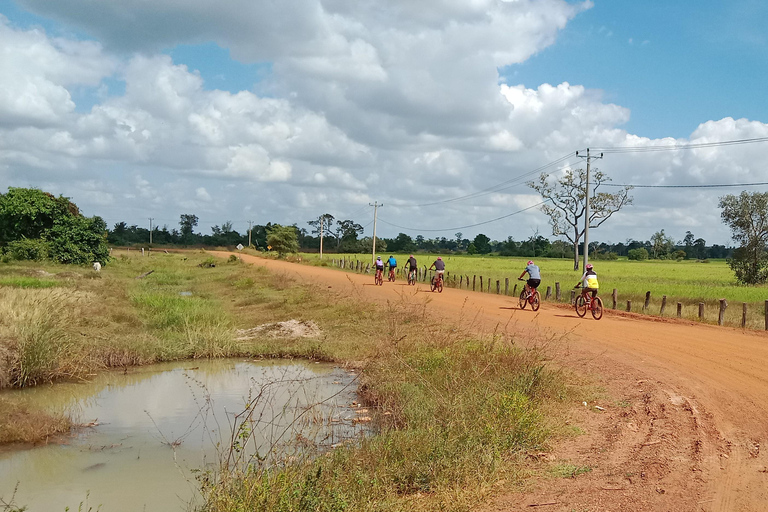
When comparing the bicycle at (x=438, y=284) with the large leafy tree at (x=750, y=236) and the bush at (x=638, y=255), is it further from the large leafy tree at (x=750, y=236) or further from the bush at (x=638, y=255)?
the bush at (x=638, y=255)

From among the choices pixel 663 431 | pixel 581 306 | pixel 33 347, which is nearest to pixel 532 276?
pixel 581 306

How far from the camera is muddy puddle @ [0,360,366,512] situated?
24.8ft

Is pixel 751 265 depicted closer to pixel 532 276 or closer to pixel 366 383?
pixel 532 276

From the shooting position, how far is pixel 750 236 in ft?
156

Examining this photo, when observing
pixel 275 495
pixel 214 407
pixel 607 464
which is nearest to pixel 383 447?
pixel 275 495

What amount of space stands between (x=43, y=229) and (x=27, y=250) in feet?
8.15

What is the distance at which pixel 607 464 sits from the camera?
704 centimetres

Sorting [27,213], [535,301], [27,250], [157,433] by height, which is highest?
[27,213]

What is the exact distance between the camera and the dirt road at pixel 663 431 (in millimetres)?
6074

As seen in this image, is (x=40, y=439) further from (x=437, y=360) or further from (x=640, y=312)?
(x=640, y=312)

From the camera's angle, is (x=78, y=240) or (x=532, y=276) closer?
(x=532, y=276)

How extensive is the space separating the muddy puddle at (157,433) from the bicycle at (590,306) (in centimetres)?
986

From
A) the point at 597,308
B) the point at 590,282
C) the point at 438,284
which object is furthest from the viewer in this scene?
the point at 438,284

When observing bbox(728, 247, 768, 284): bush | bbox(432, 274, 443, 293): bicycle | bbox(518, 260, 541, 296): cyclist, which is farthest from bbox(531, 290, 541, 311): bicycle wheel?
bbox(728, 247, 768, 284): bush
